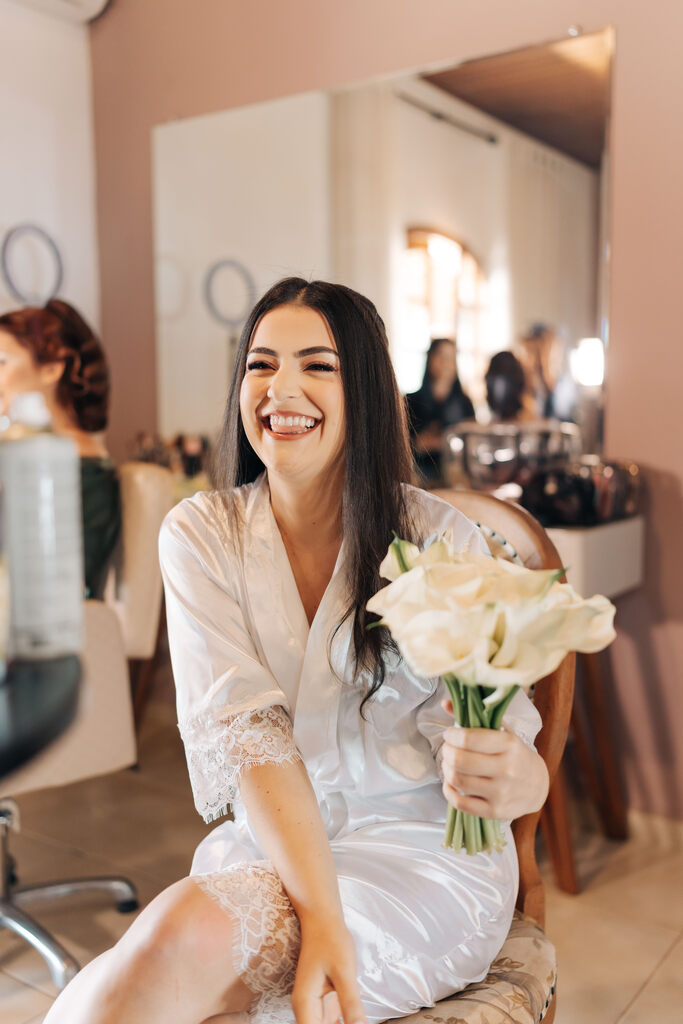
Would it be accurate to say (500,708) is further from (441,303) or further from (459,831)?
(441,303)

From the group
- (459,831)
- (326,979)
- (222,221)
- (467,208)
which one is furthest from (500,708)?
(222,221)

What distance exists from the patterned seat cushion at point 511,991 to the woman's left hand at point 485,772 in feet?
0.73

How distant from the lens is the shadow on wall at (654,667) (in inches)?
88.7

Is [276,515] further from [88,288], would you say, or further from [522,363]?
[88,288]

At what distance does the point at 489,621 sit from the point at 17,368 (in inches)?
70.7

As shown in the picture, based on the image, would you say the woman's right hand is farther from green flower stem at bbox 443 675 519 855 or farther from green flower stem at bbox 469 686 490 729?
green flower stem at bbox 469 686 490 729

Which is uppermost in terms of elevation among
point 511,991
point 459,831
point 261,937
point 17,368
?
point 17,368

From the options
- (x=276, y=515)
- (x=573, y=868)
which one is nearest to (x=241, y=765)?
(x=276, y=515)

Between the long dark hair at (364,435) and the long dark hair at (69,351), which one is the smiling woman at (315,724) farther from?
the long dark hair at (69,351)

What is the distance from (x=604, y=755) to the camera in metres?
2.29

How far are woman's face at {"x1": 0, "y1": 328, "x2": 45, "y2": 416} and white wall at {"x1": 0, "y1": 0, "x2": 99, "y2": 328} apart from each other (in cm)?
90

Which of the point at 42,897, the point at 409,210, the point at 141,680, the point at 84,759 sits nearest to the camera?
the point at 84,759

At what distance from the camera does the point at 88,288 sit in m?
3.28

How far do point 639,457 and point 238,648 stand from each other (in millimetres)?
1521
